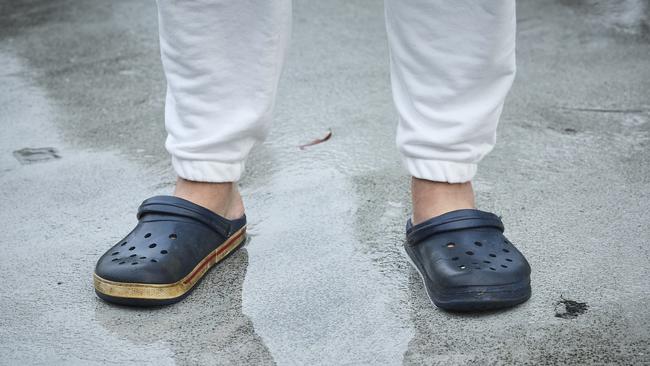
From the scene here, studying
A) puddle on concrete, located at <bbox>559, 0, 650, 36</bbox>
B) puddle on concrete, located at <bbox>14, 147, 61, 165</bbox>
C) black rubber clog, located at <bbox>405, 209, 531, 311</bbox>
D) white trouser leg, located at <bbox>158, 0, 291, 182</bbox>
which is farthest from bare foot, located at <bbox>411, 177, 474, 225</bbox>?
puddle on concrete, located at <bbox>559, 0, 650, 36</bbox>

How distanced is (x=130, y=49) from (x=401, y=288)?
1617 mm

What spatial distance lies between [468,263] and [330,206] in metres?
0.45

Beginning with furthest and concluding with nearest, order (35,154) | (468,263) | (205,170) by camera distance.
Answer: (35,154), (205,170), (468,263)

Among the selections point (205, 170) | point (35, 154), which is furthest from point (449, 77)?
point (35, 154)

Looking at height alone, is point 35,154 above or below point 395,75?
below

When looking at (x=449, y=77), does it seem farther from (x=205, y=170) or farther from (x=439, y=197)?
(x=205, y=170)

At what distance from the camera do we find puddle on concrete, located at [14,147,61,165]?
1.87m

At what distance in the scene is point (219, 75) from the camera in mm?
1287

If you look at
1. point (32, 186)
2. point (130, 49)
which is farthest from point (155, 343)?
point (130, 49)

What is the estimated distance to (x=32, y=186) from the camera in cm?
173

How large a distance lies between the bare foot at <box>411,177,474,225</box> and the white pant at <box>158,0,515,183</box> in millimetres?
24

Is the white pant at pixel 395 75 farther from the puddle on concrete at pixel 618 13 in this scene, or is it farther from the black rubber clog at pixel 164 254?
the puddle on concrete at pixel 618 13

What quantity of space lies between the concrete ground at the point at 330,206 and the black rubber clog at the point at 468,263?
3 centimetres

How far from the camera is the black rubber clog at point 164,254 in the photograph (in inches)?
49.0
